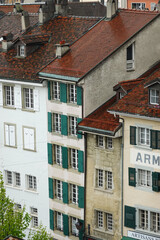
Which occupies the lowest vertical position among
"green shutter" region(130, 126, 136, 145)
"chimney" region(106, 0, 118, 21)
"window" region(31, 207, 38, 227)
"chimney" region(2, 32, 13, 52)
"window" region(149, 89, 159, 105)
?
"window" region(31, 207, 38, 227)

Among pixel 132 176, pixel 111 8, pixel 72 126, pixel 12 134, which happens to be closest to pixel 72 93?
pixel 72 126

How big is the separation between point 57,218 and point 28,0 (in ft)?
229

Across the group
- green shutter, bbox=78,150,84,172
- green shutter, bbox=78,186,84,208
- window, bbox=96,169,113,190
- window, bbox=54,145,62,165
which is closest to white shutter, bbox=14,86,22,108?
window, bbox=54,145,62,165

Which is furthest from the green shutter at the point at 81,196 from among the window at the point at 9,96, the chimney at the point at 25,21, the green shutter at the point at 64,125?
the chimney at the point at 25,21

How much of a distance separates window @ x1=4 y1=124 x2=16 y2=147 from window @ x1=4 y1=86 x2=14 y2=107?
1.93 meters

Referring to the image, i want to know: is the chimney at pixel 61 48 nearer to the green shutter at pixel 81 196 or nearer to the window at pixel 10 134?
the window at pixel 10 134

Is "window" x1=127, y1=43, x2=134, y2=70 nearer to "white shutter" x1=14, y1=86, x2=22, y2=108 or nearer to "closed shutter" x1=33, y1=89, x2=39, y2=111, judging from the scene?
"closed shutter" x1=33, y1=89, x2=39, y2=111

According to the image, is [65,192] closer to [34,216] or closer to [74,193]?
[74,193]

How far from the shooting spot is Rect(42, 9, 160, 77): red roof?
5862cm

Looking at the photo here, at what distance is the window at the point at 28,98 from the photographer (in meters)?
62.2

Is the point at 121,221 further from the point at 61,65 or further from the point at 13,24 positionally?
the point at 13,24

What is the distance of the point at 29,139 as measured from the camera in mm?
63344

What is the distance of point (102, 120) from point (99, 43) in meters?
7.32

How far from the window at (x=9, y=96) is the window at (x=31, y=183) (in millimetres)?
6529
